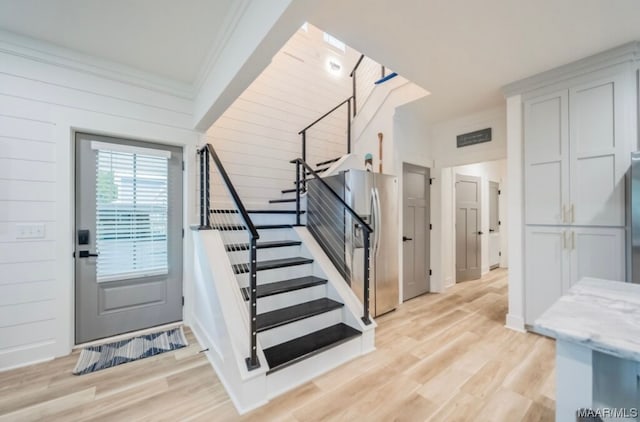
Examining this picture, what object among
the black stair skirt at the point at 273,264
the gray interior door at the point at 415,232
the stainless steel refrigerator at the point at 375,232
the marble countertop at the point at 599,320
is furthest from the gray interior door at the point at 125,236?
the marble countertop at the point at 599,320

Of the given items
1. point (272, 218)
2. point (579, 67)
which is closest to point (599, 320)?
point (579, 67)

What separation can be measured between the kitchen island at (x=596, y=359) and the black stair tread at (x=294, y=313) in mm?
1730

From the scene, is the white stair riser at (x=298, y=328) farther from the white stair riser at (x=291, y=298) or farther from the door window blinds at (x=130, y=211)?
the door window blinds at (x=130, y=211)

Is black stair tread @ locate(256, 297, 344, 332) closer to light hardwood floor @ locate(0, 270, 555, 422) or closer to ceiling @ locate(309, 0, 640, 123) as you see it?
light hardwood floor @ locate(0, 270, 555, 422)

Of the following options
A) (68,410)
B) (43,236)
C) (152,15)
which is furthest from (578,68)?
(43,236)

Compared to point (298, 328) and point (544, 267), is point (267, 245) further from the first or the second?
point (544, 267)

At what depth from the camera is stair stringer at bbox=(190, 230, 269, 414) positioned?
5.70 feet

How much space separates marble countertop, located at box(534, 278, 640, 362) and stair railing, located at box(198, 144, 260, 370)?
1506 mm

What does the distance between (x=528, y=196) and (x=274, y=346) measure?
3.03 metres

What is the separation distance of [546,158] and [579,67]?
87 centimetres

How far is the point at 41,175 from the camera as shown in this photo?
2303 millimetres

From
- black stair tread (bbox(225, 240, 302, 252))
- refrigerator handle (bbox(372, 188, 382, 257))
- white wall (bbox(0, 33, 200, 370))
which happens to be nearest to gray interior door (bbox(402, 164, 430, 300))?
refrigerator handle (bbox(372, 188, 382, 257))

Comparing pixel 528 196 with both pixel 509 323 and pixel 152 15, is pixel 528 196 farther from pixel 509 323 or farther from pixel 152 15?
pixel 152 15

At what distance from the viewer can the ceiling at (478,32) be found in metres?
1.90
